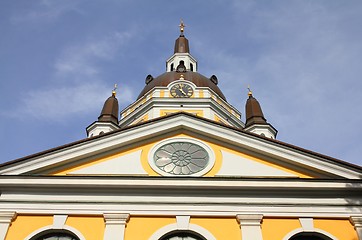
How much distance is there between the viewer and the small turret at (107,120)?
101 feet

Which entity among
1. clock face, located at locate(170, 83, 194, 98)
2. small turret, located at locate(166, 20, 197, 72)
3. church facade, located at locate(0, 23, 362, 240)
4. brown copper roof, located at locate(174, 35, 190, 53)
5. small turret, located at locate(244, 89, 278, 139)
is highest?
brown copper roof, located at locate(174, 35, 190, 53)

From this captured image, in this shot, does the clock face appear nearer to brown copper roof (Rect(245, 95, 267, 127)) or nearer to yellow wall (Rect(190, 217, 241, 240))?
brown copper roof (Rect(245, 95, 267, 127))

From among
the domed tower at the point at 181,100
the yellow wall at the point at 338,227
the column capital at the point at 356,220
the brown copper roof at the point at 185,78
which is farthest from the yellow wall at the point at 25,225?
the brown copper roof at the point at 185,78

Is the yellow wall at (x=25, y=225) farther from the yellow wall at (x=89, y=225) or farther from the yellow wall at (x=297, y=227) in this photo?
the yellow wall at (x=297, y=227)

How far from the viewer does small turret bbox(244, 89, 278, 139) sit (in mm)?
30273

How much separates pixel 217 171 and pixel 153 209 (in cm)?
256

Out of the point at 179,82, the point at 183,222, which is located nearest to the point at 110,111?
the point at 179,82

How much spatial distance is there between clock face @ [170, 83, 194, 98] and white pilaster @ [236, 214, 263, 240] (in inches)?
827

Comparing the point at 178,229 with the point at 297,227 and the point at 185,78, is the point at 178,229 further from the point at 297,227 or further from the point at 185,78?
the point at 185,78

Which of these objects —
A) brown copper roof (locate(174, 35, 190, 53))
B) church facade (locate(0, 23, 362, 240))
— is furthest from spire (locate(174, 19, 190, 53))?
church facade (locate(0, 23, 362, 240))

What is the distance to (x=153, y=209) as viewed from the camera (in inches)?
555

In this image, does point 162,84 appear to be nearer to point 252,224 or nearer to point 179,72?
point 179,72

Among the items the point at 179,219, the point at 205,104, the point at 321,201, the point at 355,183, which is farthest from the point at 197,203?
the point at 205,104

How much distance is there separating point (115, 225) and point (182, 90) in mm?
22332
